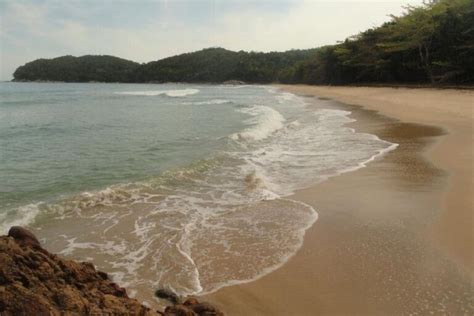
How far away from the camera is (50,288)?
2627 millimetres

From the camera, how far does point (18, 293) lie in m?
2.40

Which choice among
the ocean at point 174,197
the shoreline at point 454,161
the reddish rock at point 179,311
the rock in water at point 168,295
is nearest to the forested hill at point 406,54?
the shoreline at point 454,161

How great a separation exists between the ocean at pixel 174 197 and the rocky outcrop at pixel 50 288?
3.78ft

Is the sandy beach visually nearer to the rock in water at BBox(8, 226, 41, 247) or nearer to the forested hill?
the rock in water at BBox(8, 226, 41, 247)

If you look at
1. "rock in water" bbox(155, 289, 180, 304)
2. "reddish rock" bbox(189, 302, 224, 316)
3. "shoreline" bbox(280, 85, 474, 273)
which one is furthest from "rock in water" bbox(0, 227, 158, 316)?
"shoreline" bbox(280, 85, 474, 273)

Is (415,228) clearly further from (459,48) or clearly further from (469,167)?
(459,48)

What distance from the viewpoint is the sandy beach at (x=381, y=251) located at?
12.3 ft

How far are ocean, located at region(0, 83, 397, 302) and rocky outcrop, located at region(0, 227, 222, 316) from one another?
1.15 metres

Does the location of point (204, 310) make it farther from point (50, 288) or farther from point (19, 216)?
point (19, 216)

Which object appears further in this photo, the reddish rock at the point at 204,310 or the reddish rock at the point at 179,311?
the reddish rock at the point at 204,310

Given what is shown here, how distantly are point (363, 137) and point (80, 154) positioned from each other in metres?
9.47

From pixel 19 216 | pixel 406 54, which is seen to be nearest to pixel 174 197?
pixel 19 216

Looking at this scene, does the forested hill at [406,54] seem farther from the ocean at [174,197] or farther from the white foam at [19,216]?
the white foam at [19,216]

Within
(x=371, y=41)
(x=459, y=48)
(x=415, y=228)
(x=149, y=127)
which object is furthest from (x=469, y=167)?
(x=371, y=41)
